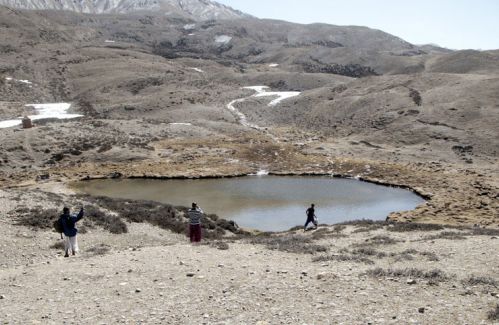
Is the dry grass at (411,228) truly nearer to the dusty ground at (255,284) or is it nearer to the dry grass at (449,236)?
the dry grass at (449,236)

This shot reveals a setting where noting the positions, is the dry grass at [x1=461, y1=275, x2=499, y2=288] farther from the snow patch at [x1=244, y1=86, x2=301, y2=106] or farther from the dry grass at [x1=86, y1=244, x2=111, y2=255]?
the snow patch at [x1=244, y1=86, x2=301, y2=106]

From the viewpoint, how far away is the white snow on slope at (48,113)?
6562 centimetres

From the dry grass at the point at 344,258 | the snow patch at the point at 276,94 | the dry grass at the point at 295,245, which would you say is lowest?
the dry grass at the point at 295,245

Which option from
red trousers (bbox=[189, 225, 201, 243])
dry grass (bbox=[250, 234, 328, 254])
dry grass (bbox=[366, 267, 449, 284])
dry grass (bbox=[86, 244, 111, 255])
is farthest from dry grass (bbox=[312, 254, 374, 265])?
dry grass (bbox=[86, 244, 111, 255])

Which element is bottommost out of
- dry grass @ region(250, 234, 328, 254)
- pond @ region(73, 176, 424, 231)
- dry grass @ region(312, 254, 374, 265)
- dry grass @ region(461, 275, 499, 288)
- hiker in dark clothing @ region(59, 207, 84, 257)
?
pond @ region(73, 176, 424, 231)

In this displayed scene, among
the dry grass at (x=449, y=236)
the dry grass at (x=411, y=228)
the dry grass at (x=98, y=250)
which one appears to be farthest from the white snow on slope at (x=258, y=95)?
the dry grass at (x=98, y=250)

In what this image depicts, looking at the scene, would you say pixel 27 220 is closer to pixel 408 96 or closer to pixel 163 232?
pixel 163 232

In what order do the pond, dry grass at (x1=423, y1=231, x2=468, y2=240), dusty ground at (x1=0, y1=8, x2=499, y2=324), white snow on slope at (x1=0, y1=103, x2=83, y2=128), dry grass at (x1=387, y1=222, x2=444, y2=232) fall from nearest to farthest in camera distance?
dusty ground at (x1=0, y1=8, x2=499, y2=324) < dry grass at (x1=423, y1=231, x2=468, y2=240) < dry grass at (x1=387, y1=222, x2=444, y2=232) < the pond < white snow on slope at (x1=0, y1=103, x2=83, y2=128)

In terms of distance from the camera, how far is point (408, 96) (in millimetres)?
78188

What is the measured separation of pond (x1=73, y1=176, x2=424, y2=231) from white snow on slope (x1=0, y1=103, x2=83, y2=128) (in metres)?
25.0

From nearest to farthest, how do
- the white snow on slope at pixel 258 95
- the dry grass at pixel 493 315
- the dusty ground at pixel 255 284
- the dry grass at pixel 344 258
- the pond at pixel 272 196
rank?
the dry grass at pixel 493 315 → the dusty ground at pixel 255 284 → the dry grass at pixel 344 258 → the pond at pixel 272 196 → the white snow on slope at pixel 258 95

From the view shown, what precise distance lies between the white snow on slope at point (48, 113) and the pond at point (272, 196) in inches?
983

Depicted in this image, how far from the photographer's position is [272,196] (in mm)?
41938

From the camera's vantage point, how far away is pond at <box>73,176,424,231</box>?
1416 inches
